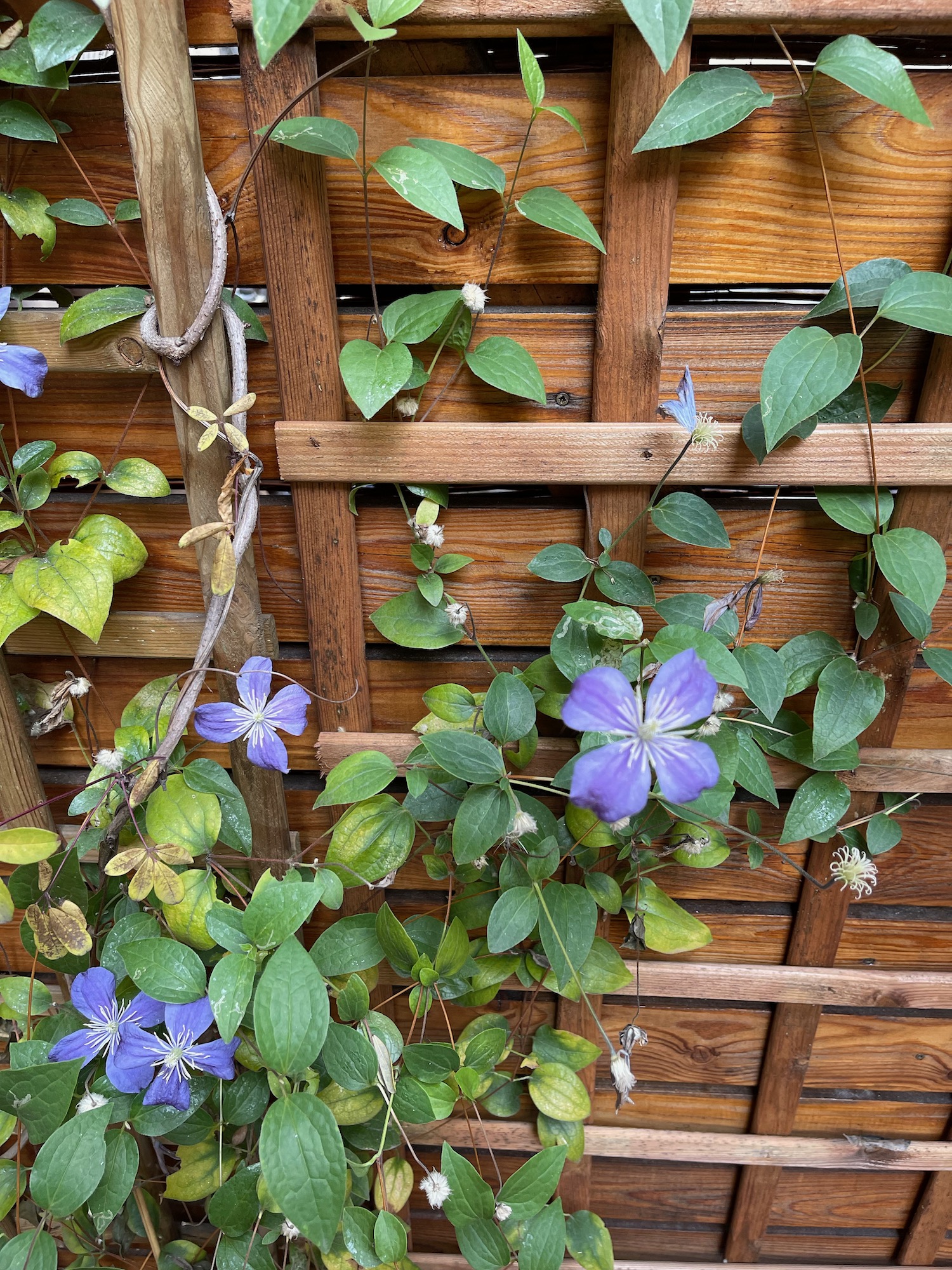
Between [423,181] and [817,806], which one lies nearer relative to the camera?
[423,181]

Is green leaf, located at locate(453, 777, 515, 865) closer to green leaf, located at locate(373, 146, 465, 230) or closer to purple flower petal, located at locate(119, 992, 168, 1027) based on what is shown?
purple flower petal, located at locate(119, 992, 168, 1027)

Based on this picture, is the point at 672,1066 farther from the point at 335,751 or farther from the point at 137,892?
the point at 137,892

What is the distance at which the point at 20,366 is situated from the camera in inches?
31.3

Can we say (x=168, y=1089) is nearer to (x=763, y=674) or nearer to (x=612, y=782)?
(x=612, y=782)

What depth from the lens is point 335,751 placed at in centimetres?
97

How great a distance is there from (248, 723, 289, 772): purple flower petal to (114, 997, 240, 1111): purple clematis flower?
25 cm

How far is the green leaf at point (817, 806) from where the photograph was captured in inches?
37.0

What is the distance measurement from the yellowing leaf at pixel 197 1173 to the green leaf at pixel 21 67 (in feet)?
3.93

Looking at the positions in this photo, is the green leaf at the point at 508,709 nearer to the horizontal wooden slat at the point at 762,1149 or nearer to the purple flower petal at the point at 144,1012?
the purple flower petal at the point at 144,1012

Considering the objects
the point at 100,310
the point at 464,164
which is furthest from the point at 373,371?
the point at 100,310

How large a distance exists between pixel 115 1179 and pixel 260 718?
1.68 ft

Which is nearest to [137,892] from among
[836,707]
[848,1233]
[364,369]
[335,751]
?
[335,751]

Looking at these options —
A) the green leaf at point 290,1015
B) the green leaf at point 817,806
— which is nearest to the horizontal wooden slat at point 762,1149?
the green leaf at point 817,806

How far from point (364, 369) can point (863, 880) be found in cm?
91
